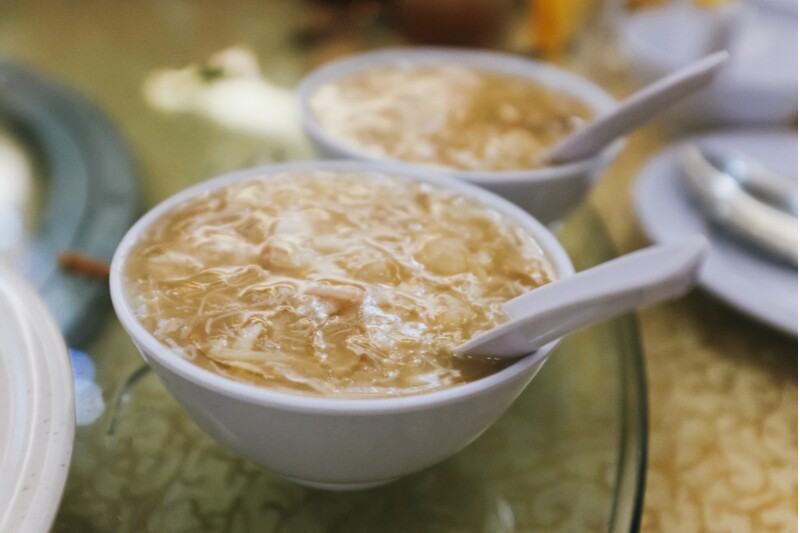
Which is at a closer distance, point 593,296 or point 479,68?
point 593,296

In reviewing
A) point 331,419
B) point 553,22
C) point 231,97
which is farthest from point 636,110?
point 553,22

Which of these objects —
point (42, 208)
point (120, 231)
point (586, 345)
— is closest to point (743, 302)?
point (586, 345)

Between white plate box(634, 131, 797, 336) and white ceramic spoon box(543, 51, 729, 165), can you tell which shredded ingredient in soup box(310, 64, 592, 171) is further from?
white plate box(634, 131, 797, 336)

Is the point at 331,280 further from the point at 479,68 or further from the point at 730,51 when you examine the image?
the point at 730,51

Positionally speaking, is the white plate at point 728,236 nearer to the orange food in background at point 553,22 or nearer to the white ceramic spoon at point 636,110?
the white ceramic spoon at point 636,110

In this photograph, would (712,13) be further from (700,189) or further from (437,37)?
(700,189)
